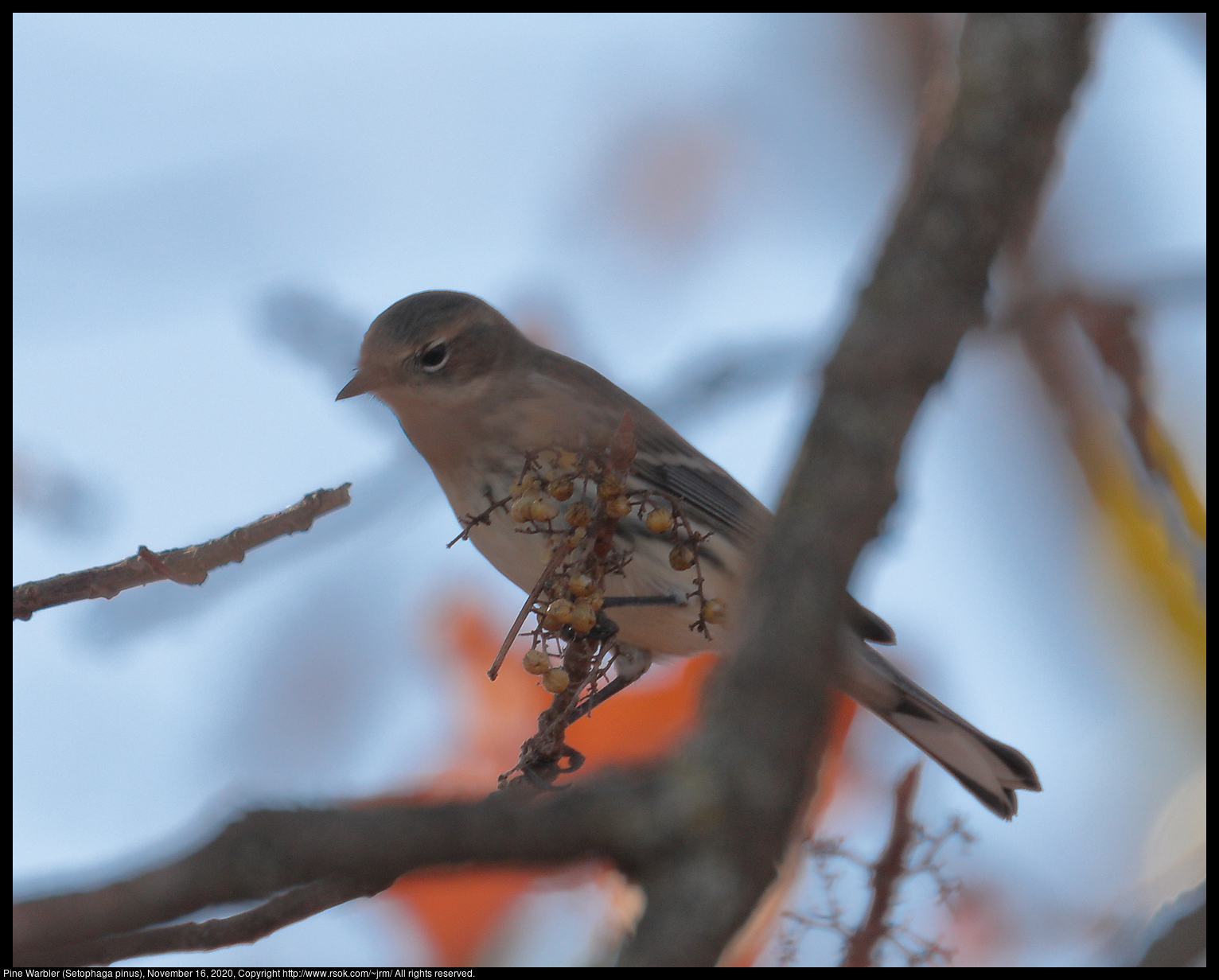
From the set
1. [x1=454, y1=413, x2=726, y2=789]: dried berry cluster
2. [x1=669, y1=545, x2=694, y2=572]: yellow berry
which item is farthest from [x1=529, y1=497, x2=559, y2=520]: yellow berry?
[x1=669, y1=545, x2=694, y2=572]: yellow berry

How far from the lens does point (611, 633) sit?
2586 millimetres

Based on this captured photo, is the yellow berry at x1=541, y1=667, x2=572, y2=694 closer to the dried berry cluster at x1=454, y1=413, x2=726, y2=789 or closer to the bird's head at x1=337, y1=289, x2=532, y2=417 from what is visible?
the dried berry cluster at x1=454, y1=413, x2=726, y2=789

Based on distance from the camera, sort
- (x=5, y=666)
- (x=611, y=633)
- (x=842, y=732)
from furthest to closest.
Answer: (x=842, y=732) < (x=5, y=666) < (x=611, y=633)

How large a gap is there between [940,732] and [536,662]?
2900 millimetres

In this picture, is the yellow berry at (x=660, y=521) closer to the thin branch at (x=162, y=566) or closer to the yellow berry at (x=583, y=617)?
the yellow berry at (x=583, y=617)

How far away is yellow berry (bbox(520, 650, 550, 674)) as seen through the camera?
258cm

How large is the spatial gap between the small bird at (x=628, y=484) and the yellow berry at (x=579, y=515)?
1243 mm

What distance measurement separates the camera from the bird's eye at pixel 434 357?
4.86 metres

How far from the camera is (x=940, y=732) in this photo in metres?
4.80

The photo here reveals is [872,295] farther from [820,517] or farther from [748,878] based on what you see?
[748,878]

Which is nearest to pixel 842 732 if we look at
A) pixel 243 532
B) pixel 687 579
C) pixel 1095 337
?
pixel 687 579

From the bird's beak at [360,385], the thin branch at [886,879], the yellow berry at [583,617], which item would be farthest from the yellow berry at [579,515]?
the bird's beak at [360,385]

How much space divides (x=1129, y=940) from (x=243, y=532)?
215 cm

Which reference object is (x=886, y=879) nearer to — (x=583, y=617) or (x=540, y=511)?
(x=583, y=617)
